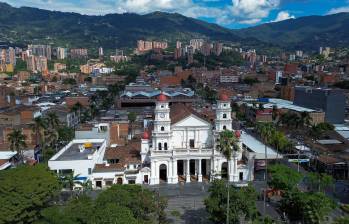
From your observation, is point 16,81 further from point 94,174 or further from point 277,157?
point 277,157

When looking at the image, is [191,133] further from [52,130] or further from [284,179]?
[52,130]

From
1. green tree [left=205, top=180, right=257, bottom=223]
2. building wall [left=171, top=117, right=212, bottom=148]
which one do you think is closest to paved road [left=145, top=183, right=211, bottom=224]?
green tree [left=205, top=180, right=257, bottom=223]

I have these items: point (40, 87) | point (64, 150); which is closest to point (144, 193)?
point (64, 150)

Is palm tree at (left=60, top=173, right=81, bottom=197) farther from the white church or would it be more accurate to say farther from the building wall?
the building wall

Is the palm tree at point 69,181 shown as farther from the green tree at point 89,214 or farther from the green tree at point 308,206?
the green tree at point 308,206

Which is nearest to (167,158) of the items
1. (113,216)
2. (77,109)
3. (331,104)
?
(113,216)
